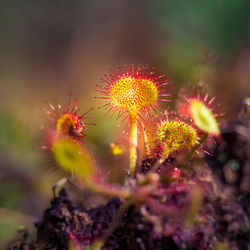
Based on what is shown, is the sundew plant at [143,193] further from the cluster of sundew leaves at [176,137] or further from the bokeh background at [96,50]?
the bokeh background at [96,50]

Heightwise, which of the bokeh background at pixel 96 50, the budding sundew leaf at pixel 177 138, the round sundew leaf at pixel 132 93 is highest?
the bokeh background at pixel 96 50

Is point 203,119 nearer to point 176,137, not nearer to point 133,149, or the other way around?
point 176,137

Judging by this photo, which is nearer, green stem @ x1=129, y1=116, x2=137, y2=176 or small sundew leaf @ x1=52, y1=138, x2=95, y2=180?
small sundew leaf @ x1=52, y1=138, x2=95, y2=180

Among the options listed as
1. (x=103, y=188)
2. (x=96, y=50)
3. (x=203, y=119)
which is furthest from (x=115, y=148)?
(x=96, y=50)

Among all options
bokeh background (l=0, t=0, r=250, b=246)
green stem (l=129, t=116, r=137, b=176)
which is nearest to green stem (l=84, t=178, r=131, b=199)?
green stem (l=129, t=116, r=137, b=176)

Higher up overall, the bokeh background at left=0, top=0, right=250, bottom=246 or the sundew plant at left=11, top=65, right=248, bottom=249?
the bokeh background at left=0, top=0, right=250, bottom=246

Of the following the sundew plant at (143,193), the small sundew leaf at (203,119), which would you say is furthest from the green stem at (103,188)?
the small sundew leaf at (203,119)

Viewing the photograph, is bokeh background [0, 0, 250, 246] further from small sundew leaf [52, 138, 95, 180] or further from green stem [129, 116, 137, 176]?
small sundew leaf [52, 138, 95, 180]
